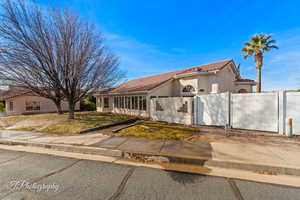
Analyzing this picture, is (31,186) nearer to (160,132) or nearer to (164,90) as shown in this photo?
(160,132)

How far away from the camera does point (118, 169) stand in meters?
3.33

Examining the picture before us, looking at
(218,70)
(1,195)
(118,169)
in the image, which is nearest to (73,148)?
(1,195)

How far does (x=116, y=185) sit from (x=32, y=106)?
2531 centimetres

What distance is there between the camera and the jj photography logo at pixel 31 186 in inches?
102

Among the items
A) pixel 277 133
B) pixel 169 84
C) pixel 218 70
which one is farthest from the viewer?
pixel 169 84

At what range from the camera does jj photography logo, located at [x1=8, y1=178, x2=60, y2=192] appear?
2580mm

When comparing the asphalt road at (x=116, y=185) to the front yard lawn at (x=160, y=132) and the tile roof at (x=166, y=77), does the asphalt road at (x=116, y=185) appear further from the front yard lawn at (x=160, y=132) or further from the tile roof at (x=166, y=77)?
the tile roof at (x=166, y=77)

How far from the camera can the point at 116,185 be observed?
2654mm

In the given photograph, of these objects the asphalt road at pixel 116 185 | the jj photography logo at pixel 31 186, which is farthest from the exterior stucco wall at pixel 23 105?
the jj photography logo at pixel 31 186

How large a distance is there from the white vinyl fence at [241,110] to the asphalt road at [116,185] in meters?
4.88

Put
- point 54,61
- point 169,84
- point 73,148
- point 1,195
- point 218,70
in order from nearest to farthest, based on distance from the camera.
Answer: point 1,195, point 73,148, point 54,61, point 218,70, point 169,84

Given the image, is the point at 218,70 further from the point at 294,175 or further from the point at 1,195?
the point at 1,195

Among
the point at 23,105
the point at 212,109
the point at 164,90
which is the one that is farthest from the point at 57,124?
the point at 23,105

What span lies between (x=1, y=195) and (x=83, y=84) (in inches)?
374
